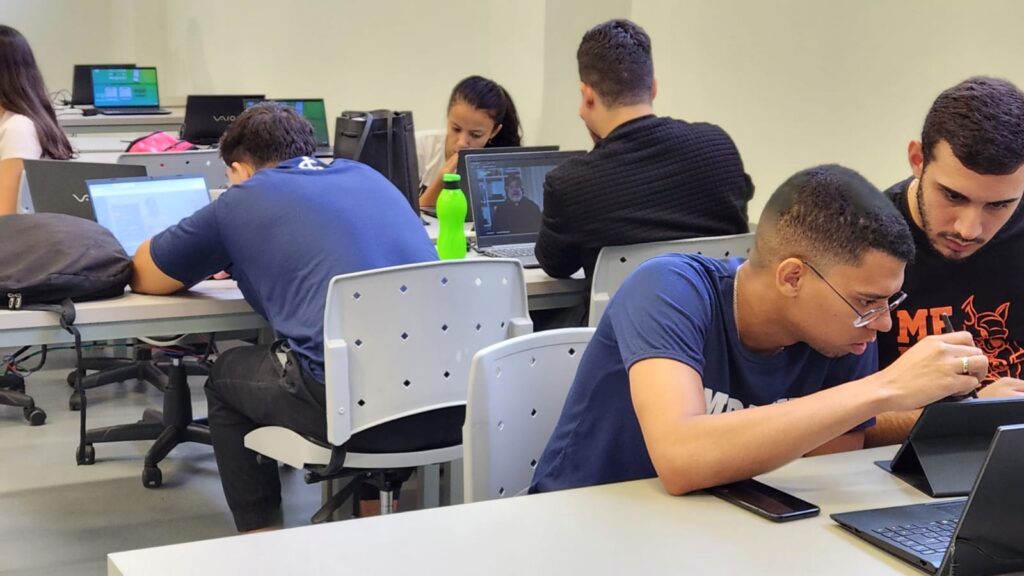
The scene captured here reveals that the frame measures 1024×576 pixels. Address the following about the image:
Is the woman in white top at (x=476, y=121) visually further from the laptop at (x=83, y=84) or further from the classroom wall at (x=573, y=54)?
the laptop at (x=83, y=84)

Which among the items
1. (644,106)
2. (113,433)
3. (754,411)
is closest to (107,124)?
(113,433)

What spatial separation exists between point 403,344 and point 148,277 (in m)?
0.68

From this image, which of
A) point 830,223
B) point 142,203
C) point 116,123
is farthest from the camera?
point 116,123

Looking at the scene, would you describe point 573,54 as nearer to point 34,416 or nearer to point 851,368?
point 34,416

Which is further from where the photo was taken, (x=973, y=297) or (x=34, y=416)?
(x=34, y=416)

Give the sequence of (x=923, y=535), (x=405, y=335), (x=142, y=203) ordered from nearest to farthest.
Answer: (x=923, y=535) → (x=405, y=335) → (x=142, y=203)

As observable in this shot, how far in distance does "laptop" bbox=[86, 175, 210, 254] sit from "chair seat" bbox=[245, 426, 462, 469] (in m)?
0.68

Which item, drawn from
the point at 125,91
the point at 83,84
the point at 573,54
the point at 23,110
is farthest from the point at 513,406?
the point at 83,84

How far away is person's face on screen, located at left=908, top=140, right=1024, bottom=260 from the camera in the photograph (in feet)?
5.90

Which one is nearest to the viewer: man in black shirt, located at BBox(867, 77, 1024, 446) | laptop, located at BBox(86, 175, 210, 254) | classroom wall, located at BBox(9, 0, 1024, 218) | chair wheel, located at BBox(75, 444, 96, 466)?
man in black shirt, located at BBox(867, 77, 1024, 446)

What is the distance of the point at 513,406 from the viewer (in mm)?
1771

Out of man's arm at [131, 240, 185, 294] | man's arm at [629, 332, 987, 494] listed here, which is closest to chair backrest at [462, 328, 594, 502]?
man's arm at [629, 332, 987, 494]

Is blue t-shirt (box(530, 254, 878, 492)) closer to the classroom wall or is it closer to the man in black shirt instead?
the man in black shirt

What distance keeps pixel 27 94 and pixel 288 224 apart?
1.97 meters
